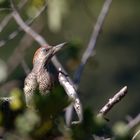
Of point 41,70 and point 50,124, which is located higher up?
point 41,70

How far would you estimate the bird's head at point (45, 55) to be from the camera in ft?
15.8

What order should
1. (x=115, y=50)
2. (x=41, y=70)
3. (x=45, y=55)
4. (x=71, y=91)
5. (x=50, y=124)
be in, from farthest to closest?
(x=115, y=50) → (x=45, y=55) → (x=41, y=70) → (x=71, y=91) → (x=50, y=124)

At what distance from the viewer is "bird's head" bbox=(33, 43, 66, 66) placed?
15.8ft

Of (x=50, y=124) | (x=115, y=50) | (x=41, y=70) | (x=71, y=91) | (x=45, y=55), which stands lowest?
(x=50, y=124)

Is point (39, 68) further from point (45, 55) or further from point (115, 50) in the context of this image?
point (115, 50)

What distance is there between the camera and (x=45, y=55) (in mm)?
4977

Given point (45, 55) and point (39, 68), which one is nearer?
point (39, 68)

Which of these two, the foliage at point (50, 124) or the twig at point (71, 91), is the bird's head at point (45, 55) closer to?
the twig at point (71, 91)

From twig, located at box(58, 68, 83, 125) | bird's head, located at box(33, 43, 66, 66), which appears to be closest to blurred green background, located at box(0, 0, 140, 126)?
bird's head, located at box(33, 43, 66, 66)

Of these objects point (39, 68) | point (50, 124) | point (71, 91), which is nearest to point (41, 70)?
point (39, 68)

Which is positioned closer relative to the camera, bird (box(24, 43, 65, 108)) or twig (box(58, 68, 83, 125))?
twig (box(58, 68, 83, 125))

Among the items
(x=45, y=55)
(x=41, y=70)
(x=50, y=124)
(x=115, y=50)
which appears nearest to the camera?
(x=50, y=124)

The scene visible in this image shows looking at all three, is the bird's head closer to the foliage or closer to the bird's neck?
Answer: the bird's neck

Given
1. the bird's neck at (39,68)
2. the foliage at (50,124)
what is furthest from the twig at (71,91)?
the bird's neck at (39,68)
